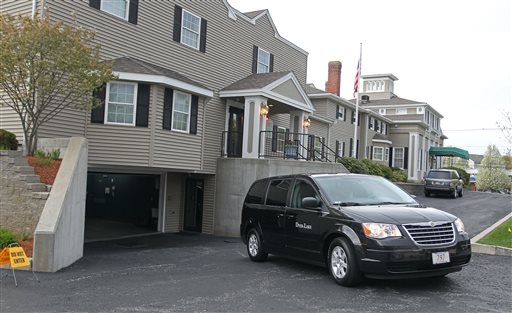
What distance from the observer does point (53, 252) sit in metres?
8.42

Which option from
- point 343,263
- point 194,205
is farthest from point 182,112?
point 343,263

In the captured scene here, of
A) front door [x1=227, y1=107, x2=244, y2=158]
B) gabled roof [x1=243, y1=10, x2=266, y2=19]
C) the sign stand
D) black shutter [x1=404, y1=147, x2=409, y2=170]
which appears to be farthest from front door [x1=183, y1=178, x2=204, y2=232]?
black shutter [x1=404, y1=147, x2=409, y2=170]

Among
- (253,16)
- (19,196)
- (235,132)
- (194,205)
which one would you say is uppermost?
(253,16)

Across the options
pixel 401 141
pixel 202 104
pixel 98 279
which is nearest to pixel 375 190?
pixel 98 279

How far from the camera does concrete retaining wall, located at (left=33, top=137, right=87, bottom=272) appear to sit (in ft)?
27.5

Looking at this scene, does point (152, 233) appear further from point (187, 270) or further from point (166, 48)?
point (187, 270)

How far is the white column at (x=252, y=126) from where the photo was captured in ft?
58.7

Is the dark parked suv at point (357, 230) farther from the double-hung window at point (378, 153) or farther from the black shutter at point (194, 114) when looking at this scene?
the double-hung window at point (378, 153)

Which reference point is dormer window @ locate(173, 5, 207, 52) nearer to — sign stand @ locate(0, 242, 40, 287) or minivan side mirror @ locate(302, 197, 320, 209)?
sign stand @ locate(0, 242, 40, 287)

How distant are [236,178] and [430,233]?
37.7 ft

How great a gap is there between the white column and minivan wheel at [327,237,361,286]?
1085 cm

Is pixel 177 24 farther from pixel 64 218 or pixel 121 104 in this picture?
pixel 64 218

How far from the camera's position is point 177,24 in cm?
1683

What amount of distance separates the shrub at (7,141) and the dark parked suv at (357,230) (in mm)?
6574
